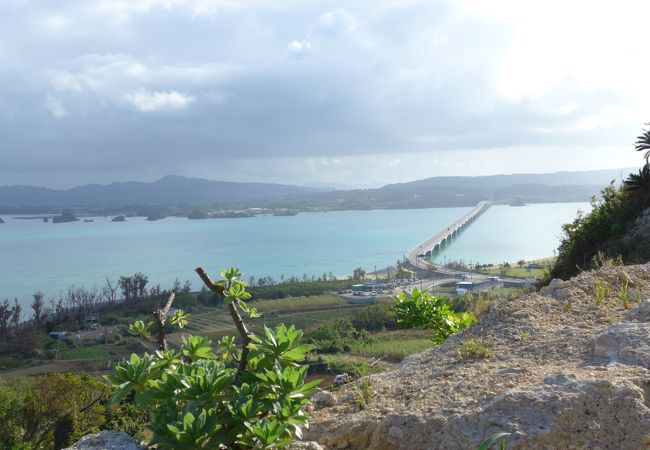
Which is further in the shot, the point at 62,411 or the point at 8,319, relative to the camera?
the point at 8,319

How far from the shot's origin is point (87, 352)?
124 ft

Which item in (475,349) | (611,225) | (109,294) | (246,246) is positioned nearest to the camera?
(475,349)

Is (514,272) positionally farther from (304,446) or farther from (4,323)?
(304,446)

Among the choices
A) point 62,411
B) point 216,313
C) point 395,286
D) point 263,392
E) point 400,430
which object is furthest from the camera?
point 395,286

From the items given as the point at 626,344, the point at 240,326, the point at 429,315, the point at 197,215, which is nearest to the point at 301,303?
the point at 429,315

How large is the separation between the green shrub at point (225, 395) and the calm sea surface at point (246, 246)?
54.2 m

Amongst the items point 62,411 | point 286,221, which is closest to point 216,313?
point 62,411

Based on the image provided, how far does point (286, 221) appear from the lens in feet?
488

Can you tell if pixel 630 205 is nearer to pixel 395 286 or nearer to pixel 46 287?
pixel 395 286

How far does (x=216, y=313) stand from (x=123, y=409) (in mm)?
35216

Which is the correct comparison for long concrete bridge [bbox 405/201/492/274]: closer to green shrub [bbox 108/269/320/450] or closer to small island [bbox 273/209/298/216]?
green shrub [bbox 108/269/320/450]

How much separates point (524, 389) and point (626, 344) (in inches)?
29.3

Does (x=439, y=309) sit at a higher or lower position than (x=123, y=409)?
higher

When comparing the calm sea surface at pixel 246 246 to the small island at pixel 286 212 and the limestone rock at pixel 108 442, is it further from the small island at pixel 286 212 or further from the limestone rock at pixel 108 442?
the limestone rock at pixel 108 442
